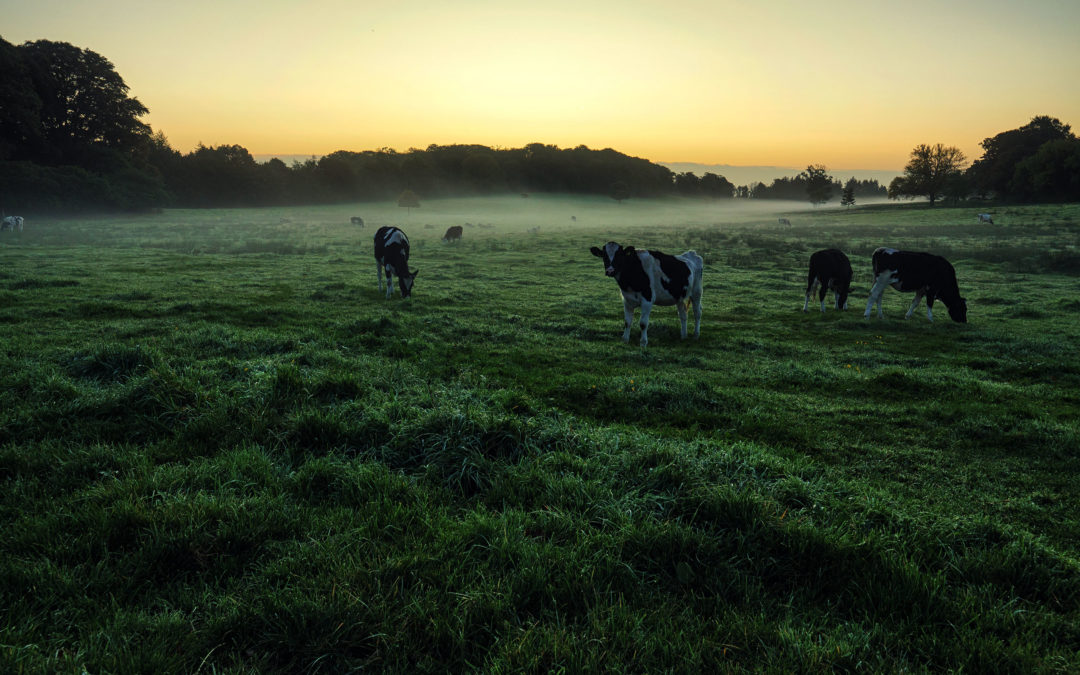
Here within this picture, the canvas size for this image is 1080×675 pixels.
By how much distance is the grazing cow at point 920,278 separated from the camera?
12914 mm

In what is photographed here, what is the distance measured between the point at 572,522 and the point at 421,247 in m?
32.8

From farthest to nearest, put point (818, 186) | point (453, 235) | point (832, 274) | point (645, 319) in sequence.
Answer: point (818, 186) < point (453, 235) < point (832, 274) < point (645, 319)

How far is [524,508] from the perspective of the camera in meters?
3.82

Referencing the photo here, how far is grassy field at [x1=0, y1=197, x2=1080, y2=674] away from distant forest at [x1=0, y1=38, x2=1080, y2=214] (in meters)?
70.0

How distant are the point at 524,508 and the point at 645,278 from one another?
763 centimetres

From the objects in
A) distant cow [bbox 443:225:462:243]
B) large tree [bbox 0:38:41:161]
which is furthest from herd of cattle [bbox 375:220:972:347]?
large tree [bbox 0:38:41:161]

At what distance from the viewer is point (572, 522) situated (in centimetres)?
349

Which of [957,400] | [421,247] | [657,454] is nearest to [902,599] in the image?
[657,454]

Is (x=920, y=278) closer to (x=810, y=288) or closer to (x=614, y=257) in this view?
(x=810, y=288)

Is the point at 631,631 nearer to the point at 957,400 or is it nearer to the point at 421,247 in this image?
the point at 957,400

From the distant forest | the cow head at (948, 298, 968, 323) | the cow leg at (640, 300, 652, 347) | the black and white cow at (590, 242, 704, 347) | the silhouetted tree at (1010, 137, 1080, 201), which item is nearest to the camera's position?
the cow leg at (640, 300, 652, 347)

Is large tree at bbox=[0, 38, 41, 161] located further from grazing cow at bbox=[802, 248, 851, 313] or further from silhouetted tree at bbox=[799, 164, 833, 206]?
silhouetted tree at bbox=[799, 164, 833, 206]

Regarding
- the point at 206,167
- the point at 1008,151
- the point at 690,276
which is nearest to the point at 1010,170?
the point at 1008,151

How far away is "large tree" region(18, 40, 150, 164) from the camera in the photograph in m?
63.1
